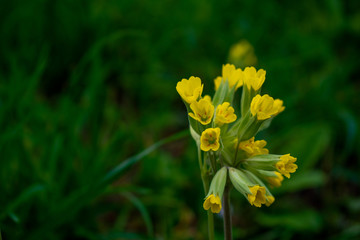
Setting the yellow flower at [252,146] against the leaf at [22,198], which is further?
the leaf at [22,198]

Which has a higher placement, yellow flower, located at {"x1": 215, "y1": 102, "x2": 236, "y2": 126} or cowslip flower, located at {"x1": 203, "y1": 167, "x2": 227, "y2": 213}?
yellow flower, located at {"x1": 215, "y1": 102, "x2": 236, "y2": 126}

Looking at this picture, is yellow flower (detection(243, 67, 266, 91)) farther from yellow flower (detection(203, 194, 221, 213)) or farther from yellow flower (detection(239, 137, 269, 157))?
yellow flower (detection(203, 194, 221, 213))

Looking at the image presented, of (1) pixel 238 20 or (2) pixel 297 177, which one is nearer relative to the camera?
(2) pixel 297 177

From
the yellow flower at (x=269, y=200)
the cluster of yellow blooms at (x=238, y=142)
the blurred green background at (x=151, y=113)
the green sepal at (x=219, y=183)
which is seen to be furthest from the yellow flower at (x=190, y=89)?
the blurred green background at (x=151, y=113)

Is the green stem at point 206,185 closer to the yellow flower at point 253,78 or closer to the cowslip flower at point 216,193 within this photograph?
the cowslip flower at point 216,193

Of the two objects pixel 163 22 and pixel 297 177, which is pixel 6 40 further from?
pixel 297 177

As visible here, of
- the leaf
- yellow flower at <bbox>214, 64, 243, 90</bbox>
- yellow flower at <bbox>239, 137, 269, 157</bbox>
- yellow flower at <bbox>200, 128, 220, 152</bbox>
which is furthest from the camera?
the leaf

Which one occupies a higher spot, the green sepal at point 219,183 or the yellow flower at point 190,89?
the yellow flower at point 190,89

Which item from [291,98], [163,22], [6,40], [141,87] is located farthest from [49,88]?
[291,98]

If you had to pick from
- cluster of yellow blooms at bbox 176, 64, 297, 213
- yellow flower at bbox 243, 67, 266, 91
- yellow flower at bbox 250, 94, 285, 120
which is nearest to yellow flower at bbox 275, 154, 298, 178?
cluster of yellow blooms at bbox 176, 64, 297, 213
